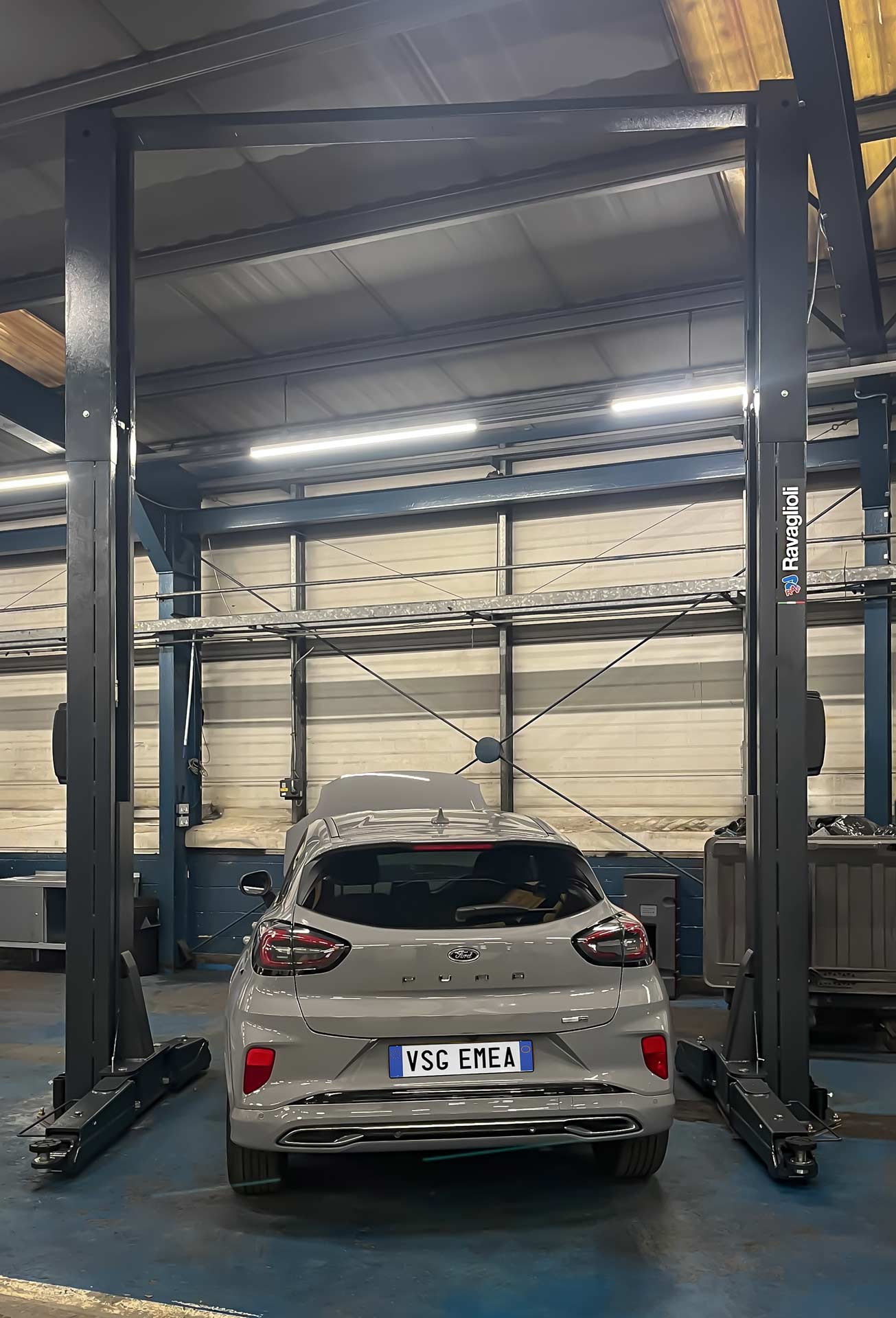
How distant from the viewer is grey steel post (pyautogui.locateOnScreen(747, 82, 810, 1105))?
4.65 m

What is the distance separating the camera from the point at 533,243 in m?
7.26

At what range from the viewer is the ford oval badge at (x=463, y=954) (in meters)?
3.61

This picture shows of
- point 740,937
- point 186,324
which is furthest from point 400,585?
point 740,937

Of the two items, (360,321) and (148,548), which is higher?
(360,321)

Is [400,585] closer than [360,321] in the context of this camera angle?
No

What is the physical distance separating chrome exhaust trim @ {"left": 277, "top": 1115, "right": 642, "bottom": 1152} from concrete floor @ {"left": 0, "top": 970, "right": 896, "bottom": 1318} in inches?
15.0

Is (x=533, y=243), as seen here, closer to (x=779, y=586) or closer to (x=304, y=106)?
(x=304, y=106)

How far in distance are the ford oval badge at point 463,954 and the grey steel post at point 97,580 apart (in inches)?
81.9

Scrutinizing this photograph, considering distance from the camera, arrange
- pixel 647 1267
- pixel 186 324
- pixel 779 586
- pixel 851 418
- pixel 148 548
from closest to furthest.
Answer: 1. pixel 647 1267
2. pixel 779 586
3. pixel 186 324
4. pixel 851 418
5. pixel 148 548

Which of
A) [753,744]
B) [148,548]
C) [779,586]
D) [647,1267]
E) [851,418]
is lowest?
[647,1267]

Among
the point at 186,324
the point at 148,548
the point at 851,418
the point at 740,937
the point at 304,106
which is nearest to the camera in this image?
the point at 304,106

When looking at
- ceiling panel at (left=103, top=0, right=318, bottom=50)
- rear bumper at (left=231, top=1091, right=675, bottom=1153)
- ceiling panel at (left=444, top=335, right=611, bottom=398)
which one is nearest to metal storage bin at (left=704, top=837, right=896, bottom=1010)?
rear bumper at (left=231, top=1091, right=675, bottom=1153)

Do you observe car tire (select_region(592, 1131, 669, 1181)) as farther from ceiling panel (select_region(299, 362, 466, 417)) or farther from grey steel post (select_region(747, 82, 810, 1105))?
ceiling panel (select_region(299, 362, 466, 417))

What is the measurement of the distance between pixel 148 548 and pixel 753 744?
7.57 m
